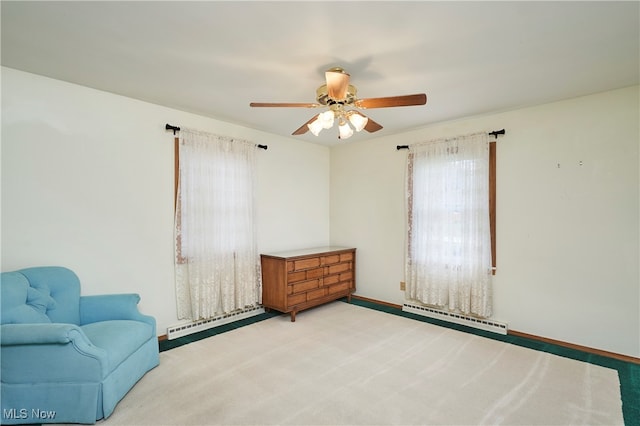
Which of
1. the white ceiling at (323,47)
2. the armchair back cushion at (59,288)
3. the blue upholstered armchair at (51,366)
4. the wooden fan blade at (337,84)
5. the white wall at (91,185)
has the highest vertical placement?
the white ceiling at (323,47)

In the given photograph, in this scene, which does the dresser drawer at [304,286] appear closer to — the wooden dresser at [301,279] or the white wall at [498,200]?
the wooden dresser at [301,279]

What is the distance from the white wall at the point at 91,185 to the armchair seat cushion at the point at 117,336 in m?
0.65

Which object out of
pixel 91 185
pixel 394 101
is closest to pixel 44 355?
pixel 91 185

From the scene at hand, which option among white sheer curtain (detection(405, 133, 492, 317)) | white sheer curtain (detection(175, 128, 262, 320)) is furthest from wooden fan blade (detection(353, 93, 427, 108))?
white sheer curtain (detection(175, 128, 262, 320))

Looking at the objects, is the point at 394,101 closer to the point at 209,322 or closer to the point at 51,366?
the point at 51,366

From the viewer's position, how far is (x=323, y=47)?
2061 mm

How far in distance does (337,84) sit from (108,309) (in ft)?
8.52

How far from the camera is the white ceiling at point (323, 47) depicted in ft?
5.62

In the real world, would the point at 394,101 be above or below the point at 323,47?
below

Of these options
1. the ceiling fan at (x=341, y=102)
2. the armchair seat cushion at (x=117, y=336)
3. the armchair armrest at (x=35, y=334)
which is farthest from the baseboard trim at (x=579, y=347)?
the armchair armrest at (x=35, y=334)

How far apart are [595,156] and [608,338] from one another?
68.3 inches

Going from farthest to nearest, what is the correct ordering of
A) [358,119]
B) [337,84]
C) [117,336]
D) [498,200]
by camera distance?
[498,200] → [358,119] → [117,336] → [337,84]

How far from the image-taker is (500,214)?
3.46 metres

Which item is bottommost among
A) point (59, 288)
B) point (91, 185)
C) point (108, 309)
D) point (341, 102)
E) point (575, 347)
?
point (575, 347)
